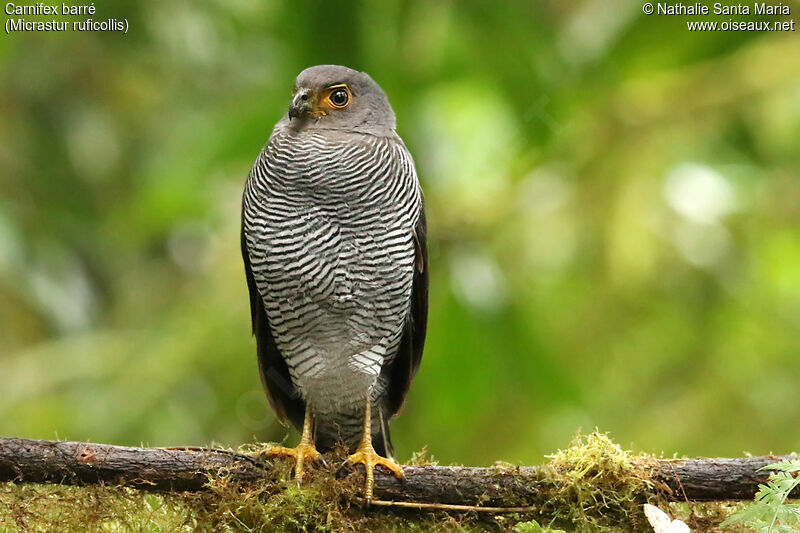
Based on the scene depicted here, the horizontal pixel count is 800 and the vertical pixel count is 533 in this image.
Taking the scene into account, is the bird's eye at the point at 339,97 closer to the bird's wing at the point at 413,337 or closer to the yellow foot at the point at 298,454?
the bird's wing at the point at 413,337

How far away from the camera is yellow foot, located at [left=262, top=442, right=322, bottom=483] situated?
381 centimetres

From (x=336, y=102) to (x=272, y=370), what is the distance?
1.32 metres

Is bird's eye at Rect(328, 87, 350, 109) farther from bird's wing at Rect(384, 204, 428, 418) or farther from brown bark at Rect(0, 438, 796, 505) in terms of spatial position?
brown bark at Rect(0, 438, 796, 505)

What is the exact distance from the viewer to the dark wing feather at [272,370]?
4441 mm

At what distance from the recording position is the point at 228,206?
7348 mm

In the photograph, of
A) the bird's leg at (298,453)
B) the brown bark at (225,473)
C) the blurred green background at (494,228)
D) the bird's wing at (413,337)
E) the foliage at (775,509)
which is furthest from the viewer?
the blurred green background at (494,228)

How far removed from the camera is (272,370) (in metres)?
4.60

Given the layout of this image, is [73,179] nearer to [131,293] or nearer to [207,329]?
[131,293]

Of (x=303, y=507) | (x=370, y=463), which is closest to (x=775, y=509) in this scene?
(x=370, y=463)

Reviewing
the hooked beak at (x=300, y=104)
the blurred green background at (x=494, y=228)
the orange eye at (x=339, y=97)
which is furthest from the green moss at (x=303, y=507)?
the blurred green background at (x=494, y=228)

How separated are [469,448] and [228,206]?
8.40 feet

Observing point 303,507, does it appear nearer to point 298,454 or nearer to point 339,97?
point 298,454

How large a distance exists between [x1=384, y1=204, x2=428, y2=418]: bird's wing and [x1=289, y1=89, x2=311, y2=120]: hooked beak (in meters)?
0.68

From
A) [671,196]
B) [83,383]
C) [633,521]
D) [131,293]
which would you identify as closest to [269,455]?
[633,521]
